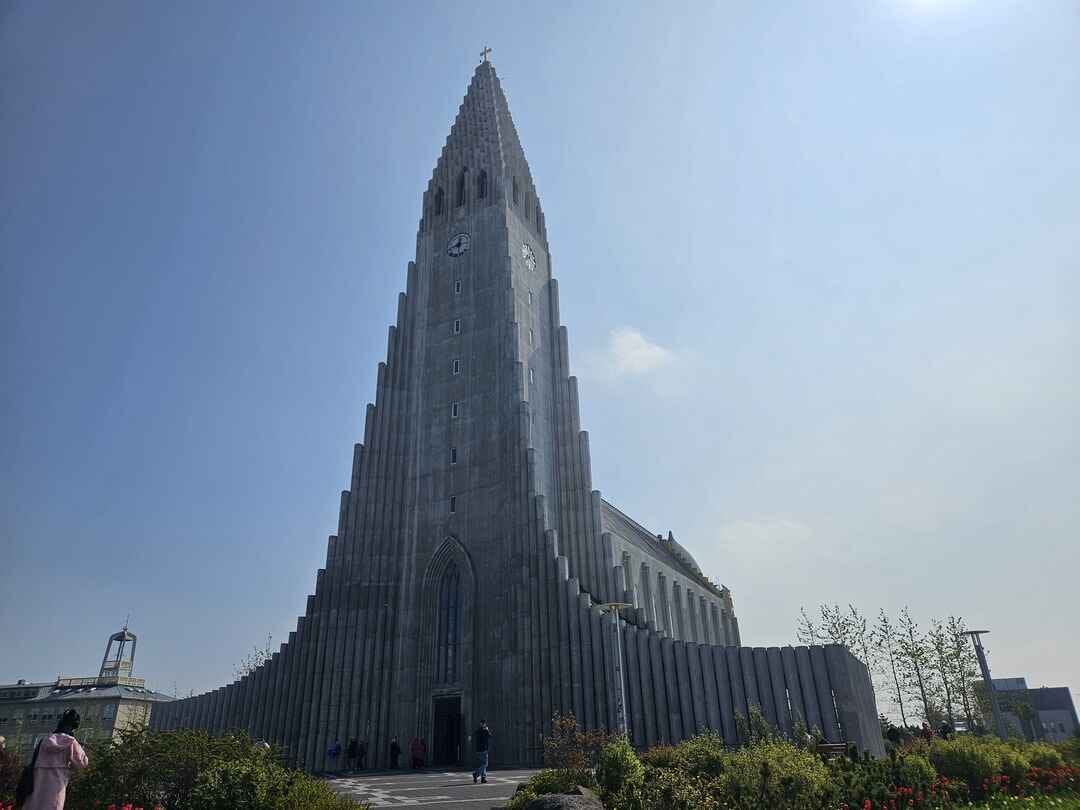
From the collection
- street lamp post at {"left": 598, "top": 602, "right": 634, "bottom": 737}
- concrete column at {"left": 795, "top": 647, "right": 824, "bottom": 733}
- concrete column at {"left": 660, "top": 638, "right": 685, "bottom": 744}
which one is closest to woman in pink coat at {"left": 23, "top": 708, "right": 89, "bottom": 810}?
street lamp post at {"left": 598, "top": 602, "right": 634, "bottom": 737}

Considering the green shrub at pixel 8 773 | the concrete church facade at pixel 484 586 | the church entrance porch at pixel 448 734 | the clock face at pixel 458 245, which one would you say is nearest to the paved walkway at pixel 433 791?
the green shrub at pixel 8 773

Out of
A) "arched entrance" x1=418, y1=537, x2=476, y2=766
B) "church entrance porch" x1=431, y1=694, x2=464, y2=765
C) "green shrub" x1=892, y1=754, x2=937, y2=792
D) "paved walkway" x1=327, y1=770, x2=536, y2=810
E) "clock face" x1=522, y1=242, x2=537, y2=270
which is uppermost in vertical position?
"clock face" x1=522, y1=242, x2=537, y2=270

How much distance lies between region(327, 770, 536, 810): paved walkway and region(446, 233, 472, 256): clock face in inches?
1320

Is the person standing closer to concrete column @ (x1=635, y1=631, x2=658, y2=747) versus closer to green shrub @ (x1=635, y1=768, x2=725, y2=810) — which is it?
green shrub @ (x1=635, y1=768, x2=725, y2=810)

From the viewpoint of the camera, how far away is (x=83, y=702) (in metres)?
64.9

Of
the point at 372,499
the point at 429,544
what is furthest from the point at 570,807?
the point at 372,499

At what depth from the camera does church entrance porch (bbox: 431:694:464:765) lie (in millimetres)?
35688

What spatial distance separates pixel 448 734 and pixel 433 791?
17758 millimetres

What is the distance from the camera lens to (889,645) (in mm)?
53000

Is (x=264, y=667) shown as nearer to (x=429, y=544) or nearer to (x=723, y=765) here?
(x=429, y=544)

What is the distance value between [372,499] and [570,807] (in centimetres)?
3341

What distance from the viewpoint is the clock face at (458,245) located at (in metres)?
50.1

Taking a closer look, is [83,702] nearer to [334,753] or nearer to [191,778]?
[334,753]

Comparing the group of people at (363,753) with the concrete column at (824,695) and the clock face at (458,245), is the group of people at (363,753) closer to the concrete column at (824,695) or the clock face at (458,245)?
the concrete column at (824,695)
